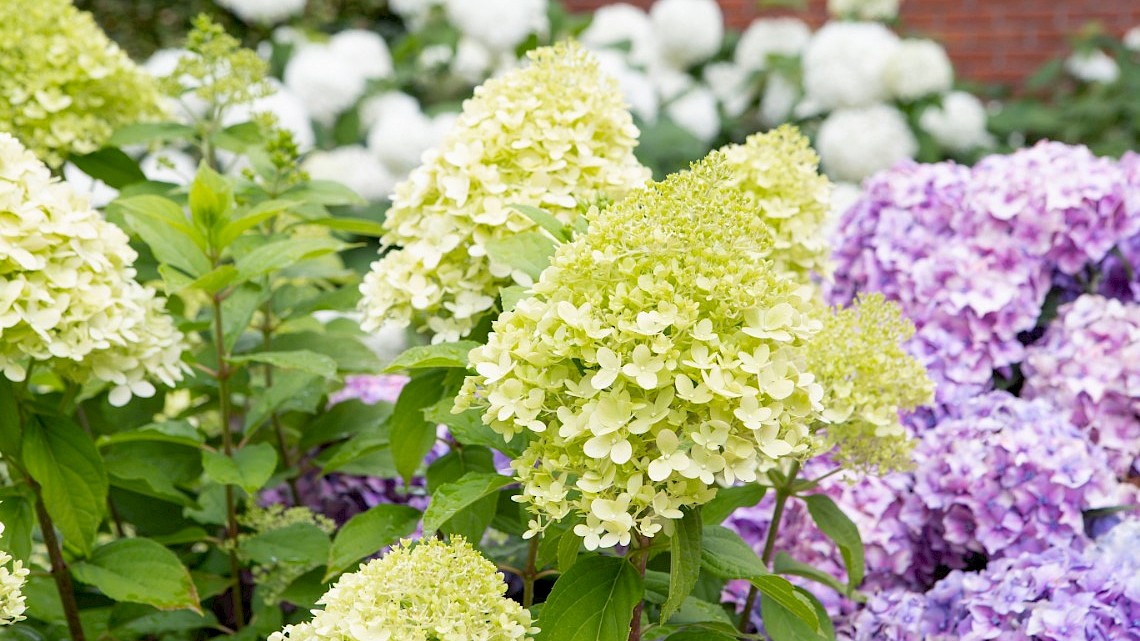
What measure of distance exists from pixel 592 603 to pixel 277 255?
2.23 feet

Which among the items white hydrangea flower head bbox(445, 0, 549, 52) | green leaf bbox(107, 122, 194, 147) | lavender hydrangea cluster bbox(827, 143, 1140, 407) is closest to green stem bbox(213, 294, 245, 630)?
green leaf bbox(107, 122, 194, 147)

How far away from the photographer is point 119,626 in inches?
63.1

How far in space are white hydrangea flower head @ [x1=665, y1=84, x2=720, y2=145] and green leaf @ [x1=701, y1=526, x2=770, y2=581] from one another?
10.6 feet

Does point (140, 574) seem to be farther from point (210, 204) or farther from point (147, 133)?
point (147, 133)

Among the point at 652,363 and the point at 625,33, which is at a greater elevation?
the point at 625,33

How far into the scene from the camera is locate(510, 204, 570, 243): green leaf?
1281 mm

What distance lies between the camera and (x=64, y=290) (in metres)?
1.37

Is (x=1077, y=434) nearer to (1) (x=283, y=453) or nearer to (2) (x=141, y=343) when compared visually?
(1) (x=283, y=453)

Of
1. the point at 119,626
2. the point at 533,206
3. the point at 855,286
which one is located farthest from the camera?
the point at 855,286

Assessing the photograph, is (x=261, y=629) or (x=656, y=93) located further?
(x=656, y=93)

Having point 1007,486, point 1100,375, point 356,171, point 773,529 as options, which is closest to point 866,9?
point 356,171

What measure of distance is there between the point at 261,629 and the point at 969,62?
16.4 feet

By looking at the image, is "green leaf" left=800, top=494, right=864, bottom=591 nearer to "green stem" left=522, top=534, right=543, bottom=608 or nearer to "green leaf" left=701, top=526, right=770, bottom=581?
"green leaf" left=701, top=526, right=770, bottom=581

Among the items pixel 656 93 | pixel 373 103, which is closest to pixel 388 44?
pixel 373 103
